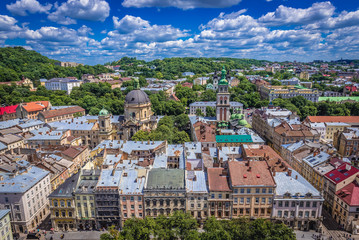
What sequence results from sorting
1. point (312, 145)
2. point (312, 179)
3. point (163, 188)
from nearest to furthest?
point (163, 188) → point (312, 179) → point (312, 145)

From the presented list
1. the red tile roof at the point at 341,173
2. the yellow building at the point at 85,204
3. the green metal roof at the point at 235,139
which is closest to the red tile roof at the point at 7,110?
the yellow building at the point at 85,204

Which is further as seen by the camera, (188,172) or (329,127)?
(329,127)

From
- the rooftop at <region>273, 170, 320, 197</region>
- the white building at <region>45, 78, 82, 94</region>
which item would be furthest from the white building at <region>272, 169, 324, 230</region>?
the white building at <region>45, 78, 82, 94</region>

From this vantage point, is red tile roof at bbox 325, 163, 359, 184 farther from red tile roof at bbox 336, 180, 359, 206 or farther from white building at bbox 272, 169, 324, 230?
white building at bbox 272, 169, 324, 230

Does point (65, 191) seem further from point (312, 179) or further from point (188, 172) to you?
point (312, 179)

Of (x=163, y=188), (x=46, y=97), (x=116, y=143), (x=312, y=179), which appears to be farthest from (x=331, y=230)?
(x=46, y=97)

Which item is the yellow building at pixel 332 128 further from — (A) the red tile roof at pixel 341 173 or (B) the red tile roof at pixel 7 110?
(B) the red tile roof at pixel 7 110
